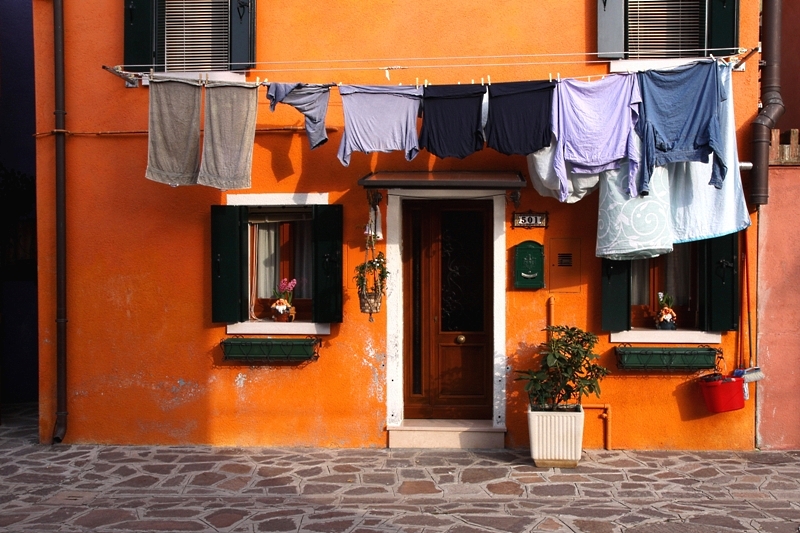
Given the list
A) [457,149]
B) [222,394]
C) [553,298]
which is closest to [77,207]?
[222,394]

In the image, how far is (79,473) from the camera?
24.6 feet

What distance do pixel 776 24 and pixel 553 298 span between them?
349 centimetres

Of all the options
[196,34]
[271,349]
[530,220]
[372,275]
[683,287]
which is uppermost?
[196,34]

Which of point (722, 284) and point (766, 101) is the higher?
point (766, 101)

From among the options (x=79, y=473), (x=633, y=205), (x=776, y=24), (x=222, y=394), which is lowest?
(x=79, y=473)

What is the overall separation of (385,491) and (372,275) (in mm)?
2240

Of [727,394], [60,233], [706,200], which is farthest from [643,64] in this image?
[60,233]

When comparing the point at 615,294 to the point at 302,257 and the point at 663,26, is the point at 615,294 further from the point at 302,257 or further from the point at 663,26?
the point at 302,257

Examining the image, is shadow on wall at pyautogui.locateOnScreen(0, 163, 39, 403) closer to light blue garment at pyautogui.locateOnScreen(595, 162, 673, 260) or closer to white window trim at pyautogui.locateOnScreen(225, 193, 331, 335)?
white window trim at pyautogui.locateOnScreen(225, 193, 331, 335)

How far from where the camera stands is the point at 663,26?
8078 mm

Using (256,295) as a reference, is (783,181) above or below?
above

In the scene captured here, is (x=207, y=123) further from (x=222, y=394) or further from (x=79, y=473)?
(x=79, y=473)

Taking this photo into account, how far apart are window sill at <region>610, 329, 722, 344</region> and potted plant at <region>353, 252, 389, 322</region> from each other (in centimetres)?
238

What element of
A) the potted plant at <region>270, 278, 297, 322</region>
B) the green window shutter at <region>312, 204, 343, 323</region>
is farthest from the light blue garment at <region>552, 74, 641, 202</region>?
the potted plant at <region>270, 278, 297, 322</region>
